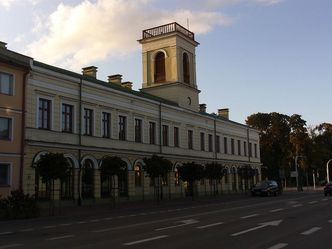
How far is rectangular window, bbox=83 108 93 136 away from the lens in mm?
36156

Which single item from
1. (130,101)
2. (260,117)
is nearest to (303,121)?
(260,117)

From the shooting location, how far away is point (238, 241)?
12398mm

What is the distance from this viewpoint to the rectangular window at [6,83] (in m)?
29.2

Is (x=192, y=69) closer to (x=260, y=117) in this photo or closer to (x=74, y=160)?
(x=74, y=160)

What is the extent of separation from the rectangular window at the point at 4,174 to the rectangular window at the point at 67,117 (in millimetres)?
5908

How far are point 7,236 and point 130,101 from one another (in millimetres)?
26786

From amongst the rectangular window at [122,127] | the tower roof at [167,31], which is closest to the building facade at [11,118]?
the rectangular window at [122,127]

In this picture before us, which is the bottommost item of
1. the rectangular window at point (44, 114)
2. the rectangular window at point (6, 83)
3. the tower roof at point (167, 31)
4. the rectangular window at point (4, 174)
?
the rectangular window at point (4, 174)

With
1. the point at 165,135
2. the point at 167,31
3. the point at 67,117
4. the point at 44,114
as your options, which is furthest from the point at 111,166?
the point at 167,31

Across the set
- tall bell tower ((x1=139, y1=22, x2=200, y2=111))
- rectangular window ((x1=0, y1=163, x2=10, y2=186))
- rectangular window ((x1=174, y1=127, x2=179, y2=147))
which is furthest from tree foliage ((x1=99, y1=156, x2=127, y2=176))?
tall bell tower ((x1=139, y1=22, x2=200, y2=111))

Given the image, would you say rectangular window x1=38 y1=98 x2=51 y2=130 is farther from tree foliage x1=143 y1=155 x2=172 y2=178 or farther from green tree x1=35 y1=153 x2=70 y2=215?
tree foliage x1=143 y1=155 x2=172 y2=178

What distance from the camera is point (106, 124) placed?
3856cm

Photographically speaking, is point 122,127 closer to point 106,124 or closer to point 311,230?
point 106,124

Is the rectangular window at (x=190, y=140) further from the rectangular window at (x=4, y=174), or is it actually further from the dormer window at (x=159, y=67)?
the rectangular window at (x=4, y=174)
